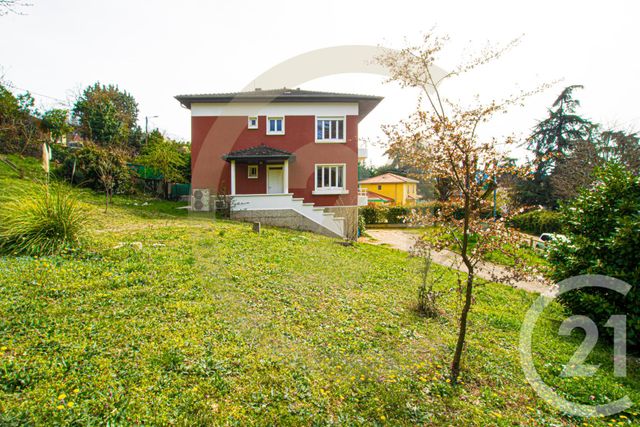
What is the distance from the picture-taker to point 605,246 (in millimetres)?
5648

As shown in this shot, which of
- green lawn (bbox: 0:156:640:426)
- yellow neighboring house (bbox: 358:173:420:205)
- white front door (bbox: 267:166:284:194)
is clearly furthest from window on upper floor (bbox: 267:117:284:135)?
yellow neighboring house (bbox: 358:173:420:205)

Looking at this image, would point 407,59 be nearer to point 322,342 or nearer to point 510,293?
point 322,342

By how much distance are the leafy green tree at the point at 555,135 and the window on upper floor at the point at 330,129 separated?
21875 millimetres

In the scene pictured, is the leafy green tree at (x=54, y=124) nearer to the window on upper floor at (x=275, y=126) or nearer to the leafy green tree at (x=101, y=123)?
the leafy green tree at (x=101, y=123)

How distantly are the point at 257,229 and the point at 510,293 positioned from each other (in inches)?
317

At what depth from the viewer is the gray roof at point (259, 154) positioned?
1567 cm

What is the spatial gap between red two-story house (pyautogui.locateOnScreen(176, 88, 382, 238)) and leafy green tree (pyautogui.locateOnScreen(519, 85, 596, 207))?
21.7 metres

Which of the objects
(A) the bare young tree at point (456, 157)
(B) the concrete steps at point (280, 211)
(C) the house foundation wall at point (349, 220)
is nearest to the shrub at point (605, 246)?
(A) the bare young tree at point (456, 157)

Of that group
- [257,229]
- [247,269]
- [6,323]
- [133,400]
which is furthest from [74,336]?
[257,229]

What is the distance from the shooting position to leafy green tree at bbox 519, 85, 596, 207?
2853 centimetres

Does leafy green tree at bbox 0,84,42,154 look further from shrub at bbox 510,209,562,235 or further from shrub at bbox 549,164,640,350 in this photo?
Answer: shrub at bbox 510,209,562,235

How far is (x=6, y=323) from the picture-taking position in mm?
3301

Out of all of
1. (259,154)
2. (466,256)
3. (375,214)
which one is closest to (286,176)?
(259,154)

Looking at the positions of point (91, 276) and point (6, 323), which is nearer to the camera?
point (6, 323)
